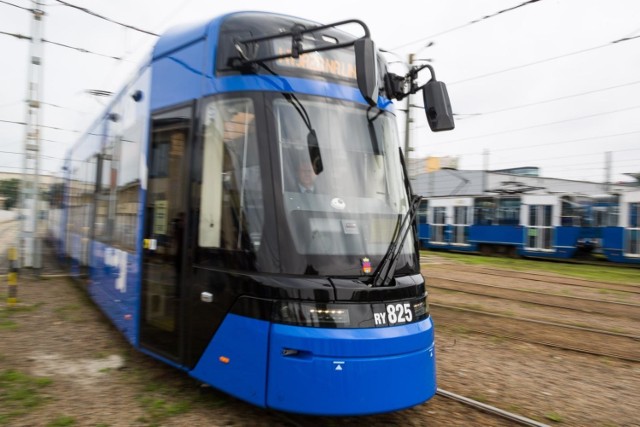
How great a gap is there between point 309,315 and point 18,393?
274 centimetres

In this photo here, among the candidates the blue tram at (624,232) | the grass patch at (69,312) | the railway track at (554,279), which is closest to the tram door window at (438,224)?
the blue tram at (624,232)

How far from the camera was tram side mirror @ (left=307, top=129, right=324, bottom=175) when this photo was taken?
3.84 meters

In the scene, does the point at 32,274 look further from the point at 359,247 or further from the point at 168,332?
the point at 359,247

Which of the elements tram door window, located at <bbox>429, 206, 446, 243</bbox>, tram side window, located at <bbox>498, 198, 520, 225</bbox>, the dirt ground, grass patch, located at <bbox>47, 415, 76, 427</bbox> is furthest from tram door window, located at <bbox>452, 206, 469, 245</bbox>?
grass patch, located at <bbox>47, 415, 76, 427</bbox>

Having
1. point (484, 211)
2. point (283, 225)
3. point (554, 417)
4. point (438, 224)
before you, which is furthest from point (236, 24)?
point (438, 224)

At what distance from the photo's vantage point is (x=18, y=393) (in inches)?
169

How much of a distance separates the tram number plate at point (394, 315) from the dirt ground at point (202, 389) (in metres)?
0.92

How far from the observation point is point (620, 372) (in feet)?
18.8

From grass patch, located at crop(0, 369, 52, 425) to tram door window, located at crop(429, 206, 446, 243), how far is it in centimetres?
2501

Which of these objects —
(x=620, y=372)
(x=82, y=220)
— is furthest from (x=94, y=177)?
(x=620, y=372)

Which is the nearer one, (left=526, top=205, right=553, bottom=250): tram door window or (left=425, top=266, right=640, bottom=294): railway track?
(left=425, top=266, right=640, bottom=294): railway track

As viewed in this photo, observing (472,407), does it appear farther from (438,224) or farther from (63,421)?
(438,224)

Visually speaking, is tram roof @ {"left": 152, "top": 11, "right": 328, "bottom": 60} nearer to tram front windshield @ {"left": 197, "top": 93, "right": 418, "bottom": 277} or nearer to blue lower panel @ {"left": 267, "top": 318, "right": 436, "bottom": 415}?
tram front windshield @ {"left": 197, "top": 93, "right": 418, "bottom": 277}

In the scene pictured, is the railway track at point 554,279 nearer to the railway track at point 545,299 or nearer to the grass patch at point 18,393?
the railway track at point 545,299
